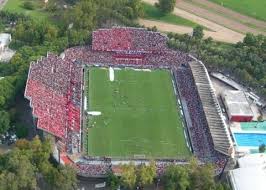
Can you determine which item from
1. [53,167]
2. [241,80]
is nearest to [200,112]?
[241,80]

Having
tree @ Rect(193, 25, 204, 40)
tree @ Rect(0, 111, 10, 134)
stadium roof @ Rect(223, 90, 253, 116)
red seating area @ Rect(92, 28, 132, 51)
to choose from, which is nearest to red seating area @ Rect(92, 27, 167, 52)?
red seating area @ Rect(92, 28, 132, 51)

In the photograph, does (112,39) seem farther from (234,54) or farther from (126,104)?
(234,54)

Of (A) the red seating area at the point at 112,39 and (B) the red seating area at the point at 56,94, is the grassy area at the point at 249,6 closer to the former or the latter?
(A) the red seating area at the point at 112,39

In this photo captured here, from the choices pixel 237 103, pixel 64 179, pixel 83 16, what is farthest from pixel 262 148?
pixel 83 16

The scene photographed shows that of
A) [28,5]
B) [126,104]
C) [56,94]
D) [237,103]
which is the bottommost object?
[126,104]

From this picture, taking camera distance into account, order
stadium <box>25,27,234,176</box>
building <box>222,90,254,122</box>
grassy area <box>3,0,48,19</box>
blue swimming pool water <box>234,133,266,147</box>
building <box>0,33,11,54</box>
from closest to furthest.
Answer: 1. stadium <box>25,27,234,176</box>
2. blue swimming pool water <box>234,133,266,147</box>
3. building <box>222,90,254,122</box>
4. building <box>0,33,11,54</box>
5. grassy area <box>3,0,48,19</box>

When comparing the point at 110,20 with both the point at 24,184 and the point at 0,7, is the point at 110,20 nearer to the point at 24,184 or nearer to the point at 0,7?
the point at 0,7

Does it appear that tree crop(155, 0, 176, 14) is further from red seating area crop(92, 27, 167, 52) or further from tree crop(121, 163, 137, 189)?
tree crop(121, 163, 137, 189)
